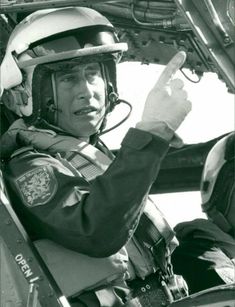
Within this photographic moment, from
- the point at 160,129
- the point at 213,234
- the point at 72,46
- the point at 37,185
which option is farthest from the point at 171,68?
the point at 213,234

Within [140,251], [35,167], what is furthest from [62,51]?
[140,251]

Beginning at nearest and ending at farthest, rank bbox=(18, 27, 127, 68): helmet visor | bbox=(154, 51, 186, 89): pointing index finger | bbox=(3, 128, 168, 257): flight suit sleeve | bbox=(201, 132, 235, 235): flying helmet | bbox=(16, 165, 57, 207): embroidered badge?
bbox=(154, 51, 186, 89): pointing index finger
bbox=(3, 128, 168, 257): flight suit sleeve
bbox=(16, 165, 57, 207): embroidered badge
bbox=(18, 27, 127, 68): helmet visor
bbox=(201, 132, 235, 235): flying helmet

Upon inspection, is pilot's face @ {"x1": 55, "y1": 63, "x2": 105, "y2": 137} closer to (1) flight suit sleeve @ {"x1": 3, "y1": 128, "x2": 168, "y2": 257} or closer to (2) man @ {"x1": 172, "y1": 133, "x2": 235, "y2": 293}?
(1) flight suit sleeve @ {"x1": 3, "y1": 128, "x2": 168, "y2": 257}

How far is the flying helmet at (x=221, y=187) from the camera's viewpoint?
606cm

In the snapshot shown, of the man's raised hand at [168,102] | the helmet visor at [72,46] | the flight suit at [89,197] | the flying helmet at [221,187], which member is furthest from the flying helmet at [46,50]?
the man's raised hand at [168,102]

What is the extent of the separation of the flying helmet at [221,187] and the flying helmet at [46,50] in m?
0.68

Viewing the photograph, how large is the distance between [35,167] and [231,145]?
137 cm

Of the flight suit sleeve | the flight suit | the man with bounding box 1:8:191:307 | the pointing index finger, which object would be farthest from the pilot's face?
the pointing index finger

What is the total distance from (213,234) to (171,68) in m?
1.42

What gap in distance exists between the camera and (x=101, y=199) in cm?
495

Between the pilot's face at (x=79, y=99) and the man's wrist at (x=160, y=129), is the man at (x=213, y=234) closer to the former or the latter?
the pilot's face at (x=79, y=99)

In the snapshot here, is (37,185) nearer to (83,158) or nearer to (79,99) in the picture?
(83,158)

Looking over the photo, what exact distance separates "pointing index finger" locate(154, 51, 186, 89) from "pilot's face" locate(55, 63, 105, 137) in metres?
0.87

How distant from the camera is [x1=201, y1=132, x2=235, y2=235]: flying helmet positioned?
6.06m
